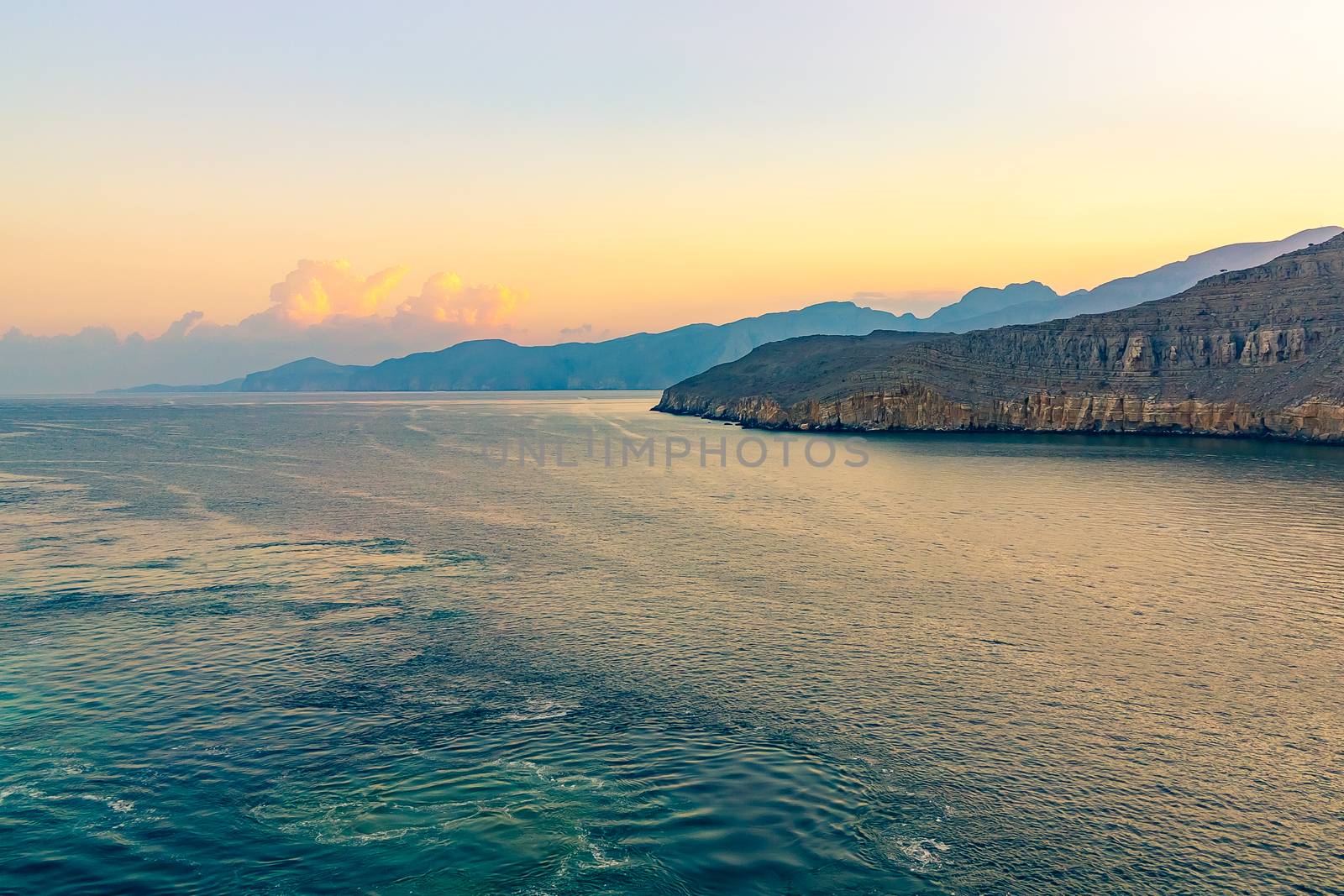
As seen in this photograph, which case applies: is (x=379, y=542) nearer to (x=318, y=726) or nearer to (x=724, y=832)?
(x=318, y=726)

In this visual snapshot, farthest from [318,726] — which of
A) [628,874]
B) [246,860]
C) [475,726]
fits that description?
[628,874]

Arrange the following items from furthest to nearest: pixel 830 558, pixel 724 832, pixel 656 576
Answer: pixel 830 558 → pixel 656 576 → pixel 724 832

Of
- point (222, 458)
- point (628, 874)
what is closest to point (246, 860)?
point (628, 874)

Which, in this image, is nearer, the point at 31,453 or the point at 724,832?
the point at 724,832

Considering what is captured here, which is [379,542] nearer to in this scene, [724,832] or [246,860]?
[246,860]

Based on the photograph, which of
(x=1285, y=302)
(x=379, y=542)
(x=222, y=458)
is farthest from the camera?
(x=1285, y=302)

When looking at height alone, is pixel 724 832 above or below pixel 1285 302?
below
